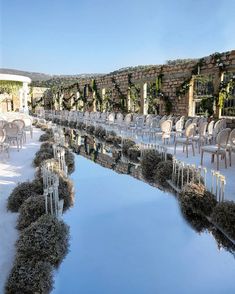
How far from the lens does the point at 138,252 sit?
12.1 feet

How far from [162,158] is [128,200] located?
171 cm

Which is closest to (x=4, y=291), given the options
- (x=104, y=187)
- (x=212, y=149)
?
(x=104, y=187)

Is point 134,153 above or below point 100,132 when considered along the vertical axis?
below

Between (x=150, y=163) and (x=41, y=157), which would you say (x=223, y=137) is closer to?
(x=150, y=163)

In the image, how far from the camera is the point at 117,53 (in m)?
22.5

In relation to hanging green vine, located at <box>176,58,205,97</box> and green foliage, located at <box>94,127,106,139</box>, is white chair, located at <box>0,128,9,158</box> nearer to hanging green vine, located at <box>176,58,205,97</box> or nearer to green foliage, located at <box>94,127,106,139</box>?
green foliage, located at <box>94,127,106,139</box>

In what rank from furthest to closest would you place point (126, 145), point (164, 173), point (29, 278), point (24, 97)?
point (24, 97)
point (126, 145)
point (164, 173)
point (29, 278)

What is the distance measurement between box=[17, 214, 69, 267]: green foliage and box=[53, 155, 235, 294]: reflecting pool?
0.15 metres

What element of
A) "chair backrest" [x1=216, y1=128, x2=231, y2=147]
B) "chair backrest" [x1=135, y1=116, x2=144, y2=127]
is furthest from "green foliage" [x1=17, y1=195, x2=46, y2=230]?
"chair backrest" [x1=135, y1=116, x2=144, y2=127]

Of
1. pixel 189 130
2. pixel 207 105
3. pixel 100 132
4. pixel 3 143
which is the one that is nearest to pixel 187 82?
pixel 207 105

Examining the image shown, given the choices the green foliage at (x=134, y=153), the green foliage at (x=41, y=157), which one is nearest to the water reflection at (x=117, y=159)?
the green foliage at (x=134, y=153)

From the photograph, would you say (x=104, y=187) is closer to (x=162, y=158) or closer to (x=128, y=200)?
(x=128, y=200)

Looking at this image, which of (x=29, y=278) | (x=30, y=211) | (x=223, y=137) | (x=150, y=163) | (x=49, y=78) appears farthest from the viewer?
(x=49, y=78)

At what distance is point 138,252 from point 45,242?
41.3 inches
